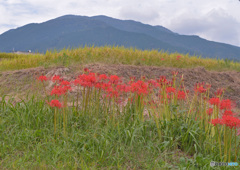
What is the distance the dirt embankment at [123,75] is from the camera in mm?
6531

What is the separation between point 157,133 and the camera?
3.32m

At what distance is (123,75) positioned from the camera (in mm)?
6562

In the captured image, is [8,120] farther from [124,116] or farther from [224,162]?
[224,162]

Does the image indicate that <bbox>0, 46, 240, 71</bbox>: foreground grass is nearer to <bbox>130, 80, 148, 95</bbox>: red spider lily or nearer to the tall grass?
the tall grass

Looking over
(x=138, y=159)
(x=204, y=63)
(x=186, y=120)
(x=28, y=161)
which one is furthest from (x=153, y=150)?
(x=204, y=63)

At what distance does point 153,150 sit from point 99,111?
129 cm

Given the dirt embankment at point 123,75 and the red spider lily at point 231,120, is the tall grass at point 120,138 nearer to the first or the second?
the red spider lily at point 231,120

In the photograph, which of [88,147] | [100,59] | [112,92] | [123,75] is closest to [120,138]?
[88,147]

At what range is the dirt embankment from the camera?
21.4 feet

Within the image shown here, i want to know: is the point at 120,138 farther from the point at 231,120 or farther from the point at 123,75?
the point at 123,75

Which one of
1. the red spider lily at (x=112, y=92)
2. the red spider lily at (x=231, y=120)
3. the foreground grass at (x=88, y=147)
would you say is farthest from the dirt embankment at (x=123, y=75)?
the red spider lily at (x=231, y=120)

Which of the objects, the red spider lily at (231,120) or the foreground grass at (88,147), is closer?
the red spider lily at (231,120)

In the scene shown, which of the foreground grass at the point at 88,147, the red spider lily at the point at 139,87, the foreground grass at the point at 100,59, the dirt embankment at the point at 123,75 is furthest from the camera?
the foreground grass at the point at 100,59

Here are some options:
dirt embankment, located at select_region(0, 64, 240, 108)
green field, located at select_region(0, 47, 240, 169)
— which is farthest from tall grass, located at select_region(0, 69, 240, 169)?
dirt embankment, located at select_region(0, 64, 240, 108)
